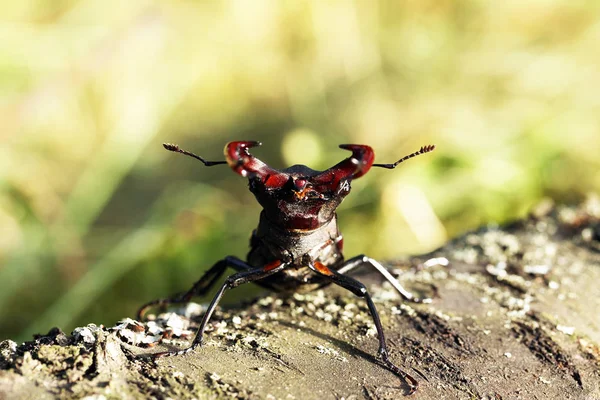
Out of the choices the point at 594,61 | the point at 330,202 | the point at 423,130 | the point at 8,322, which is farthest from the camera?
the point at 594,61

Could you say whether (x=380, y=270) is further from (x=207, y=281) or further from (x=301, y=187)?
(x=207, y=281)

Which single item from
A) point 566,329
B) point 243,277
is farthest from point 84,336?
point 566,329

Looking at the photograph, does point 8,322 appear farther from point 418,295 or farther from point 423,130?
point 423,130

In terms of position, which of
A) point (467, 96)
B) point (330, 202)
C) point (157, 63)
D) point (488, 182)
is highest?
point (157, 63)

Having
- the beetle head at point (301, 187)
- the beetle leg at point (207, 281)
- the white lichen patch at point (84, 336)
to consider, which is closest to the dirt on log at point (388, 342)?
the white lichen patch at point (84, 336)

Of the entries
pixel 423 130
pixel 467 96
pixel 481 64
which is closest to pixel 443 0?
pixel 481 64

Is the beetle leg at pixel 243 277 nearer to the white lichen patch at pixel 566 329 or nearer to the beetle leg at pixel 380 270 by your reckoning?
the beetle leg at pixel 380 270

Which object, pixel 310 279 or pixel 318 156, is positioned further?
pixel 318 156
